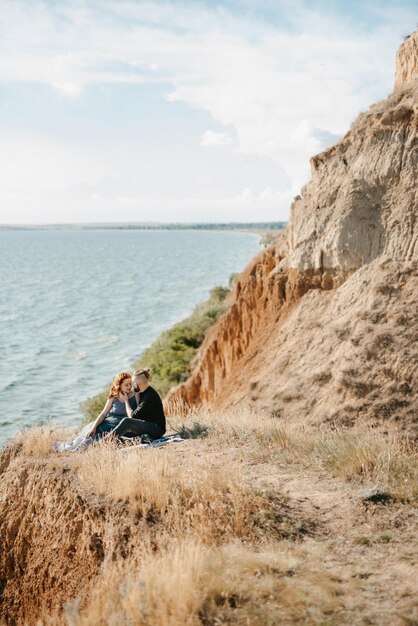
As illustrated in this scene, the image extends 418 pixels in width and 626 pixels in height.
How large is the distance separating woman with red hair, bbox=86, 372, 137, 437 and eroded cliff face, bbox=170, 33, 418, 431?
402 centimetres

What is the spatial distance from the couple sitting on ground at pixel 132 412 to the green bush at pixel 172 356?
1328cm

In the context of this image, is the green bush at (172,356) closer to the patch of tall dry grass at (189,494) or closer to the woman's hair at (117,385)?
the woman's hair at (117,385)

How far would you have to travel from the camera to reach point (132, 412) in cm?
1028

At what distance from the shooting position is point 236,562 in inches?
223

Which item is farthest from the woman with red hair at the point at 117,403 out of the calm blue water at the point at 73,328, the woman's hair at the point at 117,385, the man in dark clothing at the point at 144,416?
the calm blue water at the point at 73,328

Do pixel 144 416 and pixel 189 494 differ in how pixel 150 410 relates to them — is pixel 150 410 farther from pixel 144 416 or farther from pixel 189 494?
pixel 189 494

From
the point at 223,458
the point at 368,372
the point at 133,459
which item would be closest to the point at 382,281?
the point at 368,372

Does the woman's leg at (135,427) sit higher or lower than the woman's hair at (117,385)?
lower

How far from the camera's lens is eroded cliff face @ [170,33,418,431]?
1262 cm

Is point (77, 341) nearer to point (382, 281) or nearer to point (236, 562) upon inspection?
point (382, 281)

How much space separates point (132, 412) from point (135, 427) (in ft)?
1.24

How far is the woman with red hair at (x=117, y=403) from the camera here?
10.2 meters

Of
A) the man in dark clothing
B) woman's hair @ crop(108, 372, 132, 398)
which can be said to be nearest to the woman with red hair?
woman's hair @ crop(108, 372, 132, 398)

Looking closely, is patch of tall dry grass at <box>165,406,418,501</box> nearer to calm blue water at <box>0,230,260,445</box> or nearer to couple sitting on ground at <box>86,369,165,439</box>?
couple sitting on ground at <box>86,369,165,439</box>
